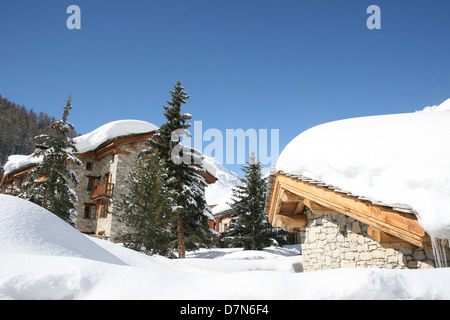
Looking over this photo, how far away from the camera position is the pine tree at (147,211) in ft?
39.3

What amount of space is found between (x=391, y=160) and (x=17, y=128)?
78.8 meters

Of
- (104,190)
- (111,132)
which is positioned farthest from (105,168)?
(111,132)

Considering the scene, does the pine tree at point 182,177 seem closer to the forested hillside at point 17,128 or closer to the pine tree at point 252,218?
the pine tree at point 252,218

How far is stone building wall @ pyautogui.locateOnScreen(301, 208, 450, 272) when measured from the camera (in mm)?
5000

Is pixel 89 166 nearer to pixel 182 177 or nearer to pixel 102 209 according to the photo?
pixel 102 209

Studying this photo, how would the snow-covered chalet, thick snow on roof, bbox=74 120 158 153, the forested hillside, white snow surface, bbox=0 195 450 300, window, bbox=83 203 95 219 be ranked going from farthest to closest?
the forested hillside
window, bbox=83 203 95 219
thick snow on roof, bbox=74 120 158 153
the snow-covered chalet
white snow surface, bbox=0 195 450 300

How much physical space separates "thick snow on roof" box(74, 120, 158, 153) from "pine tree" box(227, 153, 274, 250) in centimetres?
901

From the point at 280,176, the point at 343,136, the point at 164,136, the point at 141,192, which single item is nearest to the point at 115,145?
the point at 164,136

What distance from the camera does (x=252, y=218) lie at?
69.1ft

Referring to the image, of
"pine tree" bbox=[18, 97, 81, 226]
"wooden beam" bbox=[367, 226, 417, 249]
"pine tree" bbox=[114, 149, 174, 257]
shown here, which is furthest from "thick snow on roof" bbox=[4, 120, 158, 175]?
"wooden beam" bbox=[367, 226, 417, 249]

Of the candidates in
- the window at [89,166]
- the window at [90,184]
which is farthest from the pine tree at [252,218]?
the window at [89,166]

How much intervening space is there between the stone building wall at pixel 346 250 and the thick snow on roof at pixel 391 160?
1.38 metres

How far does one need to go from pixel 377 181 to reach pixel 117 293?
4.16 metres

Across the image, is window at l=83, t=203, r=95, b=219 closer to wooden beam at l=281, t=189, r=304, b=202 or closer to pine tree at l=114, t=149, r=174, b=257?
pine tree at l=114, t=149, r=174, b=257
